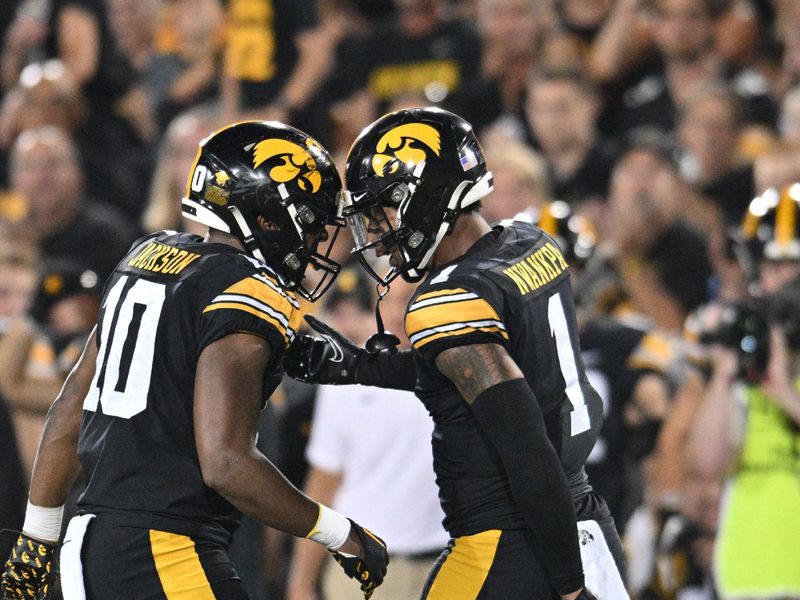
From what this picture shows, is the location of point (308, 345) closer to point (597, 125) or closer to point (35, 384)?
point (35, 384)

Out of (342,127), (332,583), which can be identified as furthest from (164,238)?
(342,127)

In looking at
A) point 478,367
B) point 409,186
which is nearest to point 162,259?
point 409,186

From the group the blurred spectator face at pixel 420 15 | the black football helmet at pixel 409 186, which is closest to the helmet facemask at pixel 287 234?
the black football helmet at pixel 409 186

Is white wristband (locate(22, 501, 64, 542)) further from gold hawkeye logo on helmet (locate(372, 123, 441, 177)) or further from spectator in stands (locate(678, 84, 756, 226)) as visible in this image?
spectator in stands (locate(678, 84, 756, 226))

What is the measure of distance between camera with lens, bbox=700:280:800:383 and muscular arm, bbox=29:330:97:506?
2.64 m

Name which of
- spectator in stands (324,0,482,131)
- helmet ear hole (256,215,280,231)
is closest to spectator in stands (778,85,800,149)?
spectator in stands (324,0,482,131)

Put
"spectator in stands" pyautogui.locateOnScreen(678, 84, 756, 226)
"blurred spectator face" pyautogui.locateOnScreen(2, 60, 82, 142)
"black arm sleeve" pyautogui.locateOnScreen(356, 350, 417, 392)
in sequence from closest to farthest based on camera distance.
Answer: "black arm sleeve" pyautogui.locateOnScreen(356, 350, 417, 392) → "spectator in stands" pyautogui.locateOnScreen(678, 84, 756, 226) → "blurred spectator face" pyautogui.locateOnScreen(2, 60, 82, 142)

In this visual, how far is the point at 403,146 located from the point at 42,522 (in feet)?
4.76

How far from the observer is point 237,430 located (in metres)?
3.51

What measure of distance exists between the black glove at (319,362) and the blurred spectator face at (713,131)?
12.5 feet

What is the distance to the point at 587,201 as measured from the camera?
25.3 ft

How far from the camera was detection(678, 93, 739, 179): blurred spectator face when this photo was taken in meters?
7.45

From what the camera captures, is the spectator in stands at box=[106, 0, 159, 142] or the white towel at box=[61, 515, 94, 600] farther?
the spectator in stands at box=[106, 0, 159, 142]

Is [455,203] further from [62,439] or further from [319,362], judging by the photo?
[62,439]
